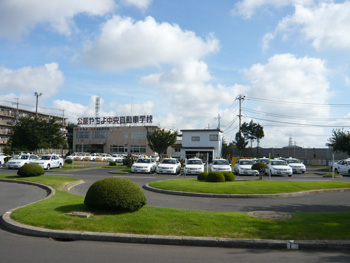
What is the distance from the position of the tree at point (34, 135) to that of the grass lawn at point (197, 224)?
3638 centimetres

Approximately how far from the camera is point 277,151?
51.8 meters

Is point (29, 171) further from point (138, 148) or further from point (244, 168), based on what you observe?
point (138, 148)

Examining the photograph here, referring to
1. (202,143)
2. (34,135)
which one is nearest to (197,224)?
(34,135)

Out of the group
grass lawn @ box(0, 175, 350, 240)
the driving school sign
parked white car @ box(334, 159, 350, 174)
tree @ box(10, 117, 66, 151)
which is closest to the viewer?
grass lawn @ box(0, 175, 350, 240)

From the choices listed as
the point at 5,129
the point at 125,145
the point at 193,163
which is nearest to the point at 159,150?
the point at 193,163

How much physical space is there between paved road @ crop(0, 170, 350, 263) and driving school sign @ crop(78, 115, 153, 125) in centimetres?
6494

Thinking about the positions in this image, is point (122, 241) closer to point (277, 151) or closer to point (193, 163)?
point (193, 163)

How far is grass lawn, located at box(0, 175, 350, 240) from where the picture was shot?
6702mm

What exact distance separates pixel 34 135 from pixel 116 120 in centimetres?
3395

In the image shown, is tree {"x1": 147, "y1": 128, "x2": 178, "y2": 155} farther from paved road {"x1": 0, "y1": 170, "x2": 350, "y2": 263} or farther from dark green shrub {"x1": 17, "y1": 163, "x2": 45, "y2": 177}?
paved road {"x1": 0, "y1": 170, "x2": 350, "y2": 263}

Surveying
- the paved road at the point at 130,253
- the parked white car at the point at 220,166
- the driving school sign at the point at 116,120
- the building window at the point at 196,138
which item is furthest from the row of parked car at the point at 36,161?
the driving school sign at the point at 116,120

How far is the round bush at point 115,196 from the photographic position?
26.2ft

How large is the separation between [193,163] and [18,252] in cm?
2098

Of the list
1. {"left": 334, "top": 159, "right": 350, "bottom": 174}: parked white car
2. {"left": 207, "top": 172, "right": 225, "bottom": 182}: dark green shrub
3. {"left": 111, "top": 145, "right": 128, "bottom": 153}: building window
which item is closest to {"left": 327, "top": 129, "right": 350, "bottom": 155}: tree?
{"left": 334, "top": 159, "right": 350, "bottom": 174}: parked white car
